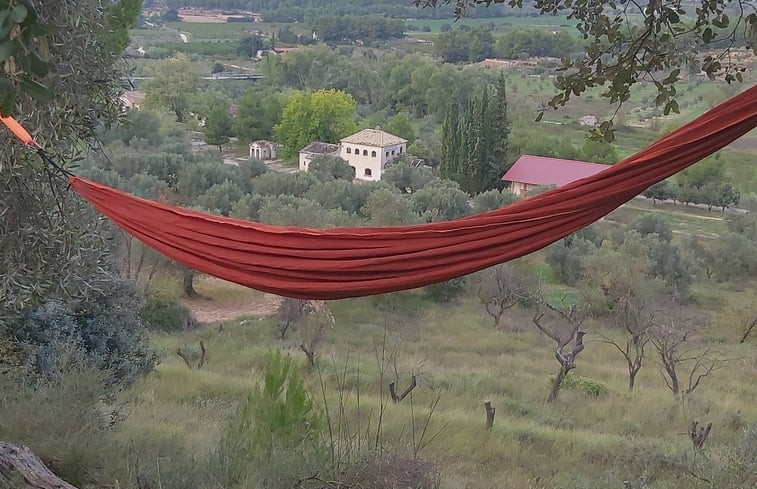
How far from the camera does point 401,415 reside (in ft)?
14.9

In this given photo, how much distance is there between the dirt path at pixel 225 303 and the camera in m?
10.2

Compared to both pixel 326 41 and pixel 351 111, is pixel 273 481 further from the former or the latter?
pixel 326 41

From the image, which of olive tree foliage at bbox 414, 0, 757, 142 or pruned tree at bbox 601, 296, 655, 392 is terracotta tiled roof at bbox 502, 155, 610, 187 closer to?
pruned tree at bbox 601, 296, 655, 392

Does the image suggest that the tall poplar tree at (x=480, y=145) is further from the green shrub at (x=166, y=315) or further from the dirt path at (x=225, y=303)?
the green shrub at (x=166, y=315)

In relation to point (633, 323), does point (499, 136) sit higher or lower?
higher

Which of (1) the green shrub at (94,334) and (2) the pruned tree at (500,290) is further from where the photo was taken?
(2) the pruned tree at (500,290)

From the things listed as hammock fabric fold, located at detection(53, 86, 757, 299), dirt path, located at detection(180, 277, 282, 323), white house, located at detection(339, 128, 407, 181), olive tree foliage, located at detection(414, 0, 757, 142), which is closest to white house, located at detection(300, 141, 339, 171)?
white house, located at detection(339, 128, 407, 181)

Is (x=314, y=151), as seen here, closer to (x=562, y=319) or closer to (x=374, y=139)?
(x=374, y=139)

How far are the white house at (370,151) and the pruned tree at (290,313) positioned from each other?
6.14 meters

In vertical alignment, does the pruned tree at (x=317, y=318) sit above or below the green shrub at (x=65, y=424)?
below

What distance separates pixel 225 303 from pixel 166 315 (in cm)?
140

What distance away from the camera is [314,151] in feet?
56.0

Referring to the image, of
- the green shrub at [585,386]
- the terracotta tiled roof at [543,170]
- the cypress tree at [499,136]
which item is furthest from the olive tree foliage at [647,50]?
the cypress tree at [499,136]

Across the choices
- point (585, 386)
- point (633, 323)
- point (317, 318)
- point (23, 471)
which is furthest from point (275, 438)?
point (633, 323)
